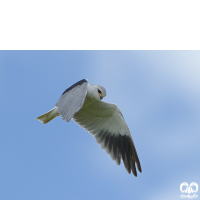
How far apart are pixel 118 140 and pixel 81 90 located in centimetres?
251

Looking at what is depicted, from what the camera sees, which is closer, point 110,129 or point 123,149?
point 123,149

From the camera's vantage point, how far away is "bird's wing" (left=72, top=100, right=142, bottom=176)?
23.5ft

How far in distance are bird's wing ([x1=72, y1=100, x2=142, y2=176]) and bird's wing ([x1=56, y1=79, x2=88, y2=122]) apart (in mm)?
1559

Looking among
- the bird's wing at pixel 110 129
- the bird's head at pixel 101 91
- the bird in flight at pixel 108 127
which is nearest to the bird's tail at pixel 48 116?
the bird in flight at pixel 108 127

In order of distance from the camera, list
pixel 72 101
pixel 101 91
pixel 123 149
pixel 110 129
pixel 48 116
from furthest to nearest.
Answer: pixel 110 129
pixel 123 149
pixel 48 116
pixel 101 91
pixel 72 101

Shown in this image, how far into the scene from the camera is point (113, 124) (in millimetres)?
7449

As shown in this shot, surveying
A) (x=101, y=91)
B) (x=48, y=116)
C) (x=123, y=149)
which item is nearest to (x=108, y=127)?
(x=123, y=149)

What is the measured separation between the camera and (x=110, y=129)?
743 centimetres

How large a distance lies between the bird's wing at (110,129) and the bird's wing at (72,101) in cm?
156

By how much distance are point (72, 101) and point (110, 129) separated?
248cm

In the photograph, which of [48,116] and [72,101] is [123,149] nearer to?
[48,116]

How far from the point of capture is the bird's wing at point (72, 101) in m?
4.84

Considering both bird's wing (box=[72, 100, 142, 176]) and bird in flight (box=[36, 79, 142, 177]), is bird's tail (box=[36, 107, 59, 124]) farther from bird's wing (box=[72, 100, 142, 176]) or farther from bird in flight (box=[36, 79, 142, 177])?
bird's wing (box=[72, 100, 142, 176])

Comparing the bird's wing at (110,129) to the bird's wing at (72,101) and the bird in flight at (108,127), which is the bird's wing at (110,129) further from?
the bird's wing at (72,101)
